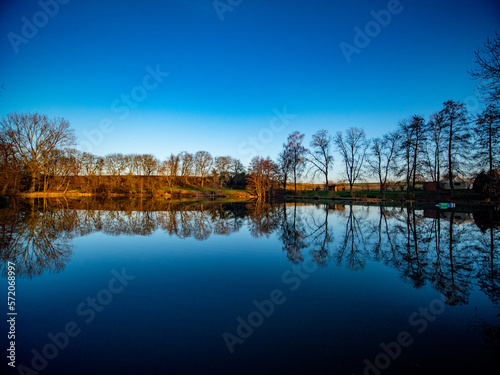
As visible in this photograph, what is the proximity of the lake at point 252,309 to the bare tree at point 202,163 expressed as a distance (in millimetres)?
60720

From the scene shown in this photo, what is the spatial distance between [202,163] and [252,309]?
66.5 meters

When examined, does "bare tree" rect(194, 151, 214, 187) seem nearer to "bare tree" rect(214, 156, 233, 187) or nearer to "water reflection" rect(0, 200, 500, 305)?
"bare tree" rect(214, 156, 233, 187)

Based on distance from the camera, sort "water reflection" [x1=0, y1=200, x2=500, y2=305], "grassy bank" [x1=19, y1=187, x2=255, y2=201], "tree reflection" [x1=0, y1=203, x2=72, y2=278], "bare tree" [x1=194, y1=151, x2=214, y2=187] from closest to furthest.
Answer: "water reflection" [x1=0, y1=200, x2=500, y2=305]
"tree reflection" [x1=0, y1=203, x2=72, y2=278]
"grassy bank" [x1=19, y1=187, x2=255, y2=201]
"bare tree" [x1=194, y1=151, x2=214, y2=187]

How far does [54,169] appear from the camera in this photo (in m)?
40.9

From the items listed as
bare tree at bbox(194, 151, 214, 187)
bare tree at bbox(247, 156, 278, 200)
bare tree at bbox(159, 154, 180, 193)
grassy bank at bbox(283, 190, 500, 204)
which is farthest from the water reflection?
bare tree at bbox(194, 151, 214, 187)

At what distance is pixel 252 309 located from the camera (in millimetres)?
4250

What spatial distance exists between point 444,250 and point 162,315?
29.8ft

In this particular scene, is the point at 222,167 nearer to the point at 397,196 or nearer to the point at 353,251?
the point at 397,196

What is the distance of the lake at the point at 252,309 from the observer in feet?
9.77

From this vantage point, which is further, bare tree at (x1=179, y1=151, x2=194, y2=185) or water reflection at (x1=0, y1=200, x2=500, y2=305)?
bare tree at (x1=179, y1=151, x2=194, y2=185)

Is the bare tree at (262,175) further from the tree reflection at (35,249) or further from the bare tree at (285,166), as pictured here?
the tree reflection at (35,249)

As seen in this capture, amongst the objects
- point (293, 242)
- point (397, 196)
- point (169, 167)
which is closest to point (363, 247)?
point (293, 242)

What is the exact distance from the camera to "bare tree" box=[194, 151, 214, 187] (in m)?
68.9

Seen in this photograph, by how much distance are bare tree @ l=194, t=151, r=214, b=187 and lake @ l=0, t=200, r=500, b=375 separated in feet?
199
